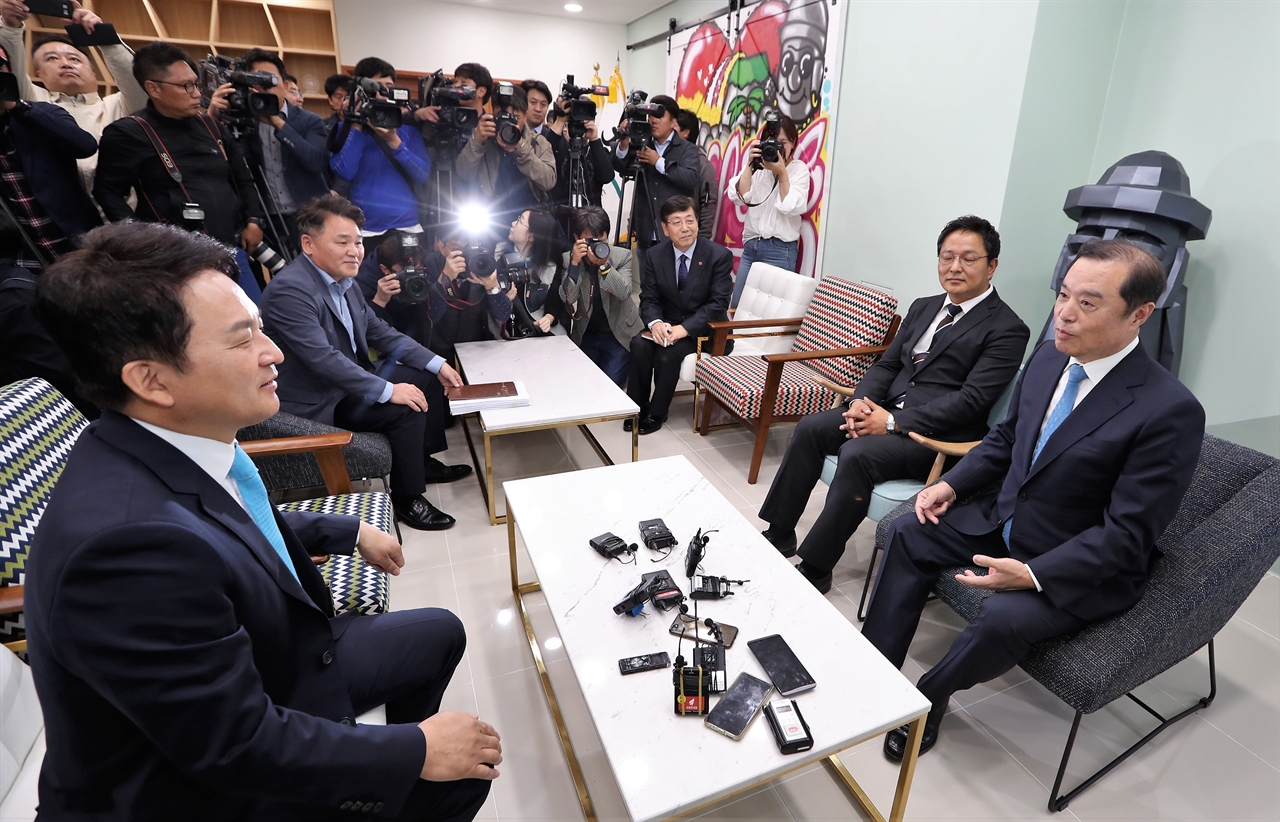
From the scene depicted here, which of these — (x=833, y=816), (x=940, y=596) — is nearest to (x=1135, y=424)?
(x=940, y=596)

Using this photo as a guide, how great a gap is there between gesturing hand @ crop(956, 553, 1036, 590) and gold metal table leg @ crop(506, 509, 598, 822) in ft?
3.46

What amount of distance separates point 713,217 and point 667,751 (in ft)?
12.8

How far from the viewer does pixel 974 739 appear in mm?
1649

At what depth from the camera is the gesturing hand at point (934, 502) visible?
1791mm

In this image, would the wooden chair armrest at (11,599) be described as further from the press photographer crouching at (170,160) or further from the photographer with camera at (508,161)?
the photographer with camera at (508,161)

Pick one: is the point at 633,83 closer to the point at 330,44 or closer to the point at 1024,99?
the point at 330,44

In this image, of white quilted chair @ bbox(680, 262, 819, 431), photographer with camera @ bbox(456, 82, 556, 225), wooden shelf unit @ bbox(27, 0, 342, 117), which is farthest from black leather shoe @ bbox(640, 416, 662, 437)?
wooden shelf unit @ bbox(27, 0, 342, 117)

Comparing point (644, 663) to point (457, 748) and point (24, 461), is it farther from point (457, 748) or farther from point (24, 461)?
point (24, 461)

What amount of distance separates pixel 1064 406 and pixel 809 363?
62.4 inches

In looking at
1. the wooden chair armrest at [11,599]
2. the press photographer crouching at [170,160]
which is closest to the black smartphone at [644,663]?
the wooden chair armrest at [11,599]

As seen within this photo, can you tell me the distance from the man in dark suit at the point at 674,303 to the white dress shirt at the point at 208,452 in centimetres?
251

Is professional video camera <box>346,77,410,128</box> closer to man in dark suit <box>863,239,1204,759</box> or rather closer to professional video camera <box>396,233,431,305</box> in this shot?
professional video camera <box>396,233,431,305</box>

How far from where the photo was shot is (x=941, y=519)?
1.79 metres

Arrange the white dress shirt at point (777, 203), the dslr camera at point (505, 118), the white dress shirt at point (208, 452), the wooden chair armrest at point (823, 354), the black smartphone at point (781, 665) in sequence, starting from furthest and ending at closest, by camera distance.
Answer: the white dress shirt at point (777, 203)
the dslr camera at point (505, 118)
the wooden chair armrest at point (823, 354)
the black smartphone at point (781, 665)
the white dress shirt at point (208, 452)
